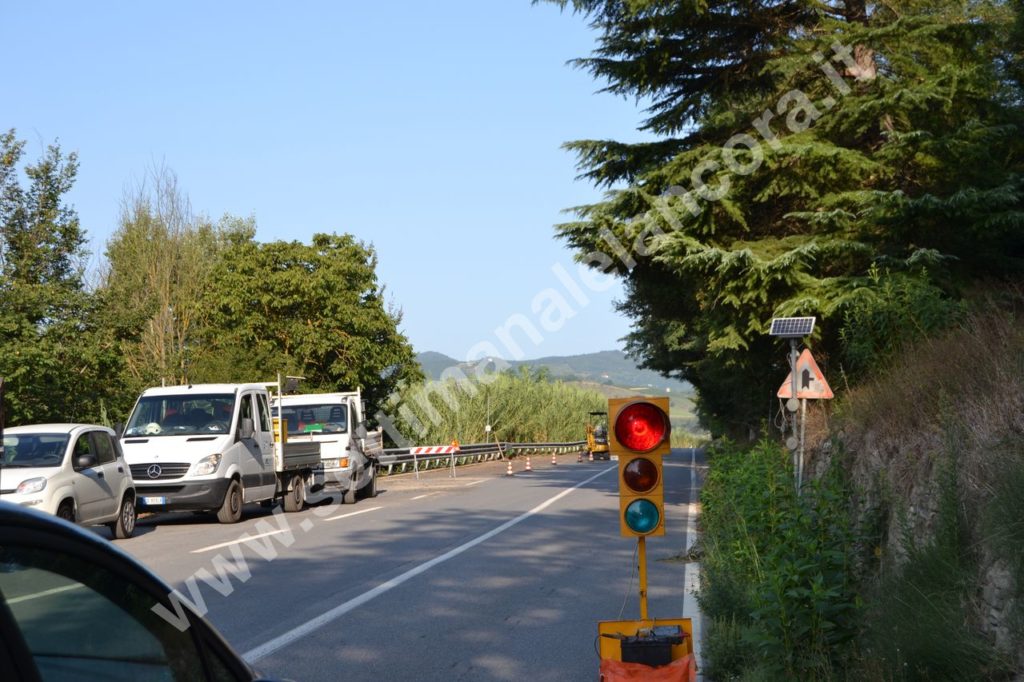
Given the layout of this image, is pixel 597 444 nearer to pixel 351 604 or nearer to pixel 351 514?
pixel 351 514

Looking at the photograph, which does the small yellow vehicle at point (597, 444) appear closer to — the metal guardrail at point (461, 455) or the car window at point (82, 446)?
the metal guardrail at point (461, 455)

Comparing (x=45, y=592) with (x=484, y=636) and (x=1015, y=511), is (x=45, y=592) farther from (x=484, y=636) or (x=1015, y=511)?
(x=484, y=636)

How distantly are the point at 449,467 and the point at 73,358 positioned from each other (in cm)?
2250

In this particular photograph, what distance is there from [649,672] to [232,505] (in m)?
14.3

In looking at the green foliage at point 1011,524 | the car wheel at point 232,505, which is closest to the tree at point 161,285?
the car wheel at point 232,505

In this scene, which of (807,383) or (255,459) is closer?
(807,383)

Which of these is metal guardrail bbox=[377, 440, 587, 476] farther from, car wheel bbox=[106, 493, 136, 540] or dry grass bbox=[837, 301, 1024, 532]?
dry grass bbox=[837, 301, 1024, 532]

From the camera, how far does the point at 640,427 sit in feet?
22.3

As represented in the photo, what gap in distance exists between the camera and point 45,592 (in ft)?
7.11

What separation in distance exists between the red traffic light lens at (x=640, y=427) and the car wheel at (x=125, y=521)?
478 inches

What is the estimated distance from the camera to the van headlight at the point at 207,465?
18.8 m

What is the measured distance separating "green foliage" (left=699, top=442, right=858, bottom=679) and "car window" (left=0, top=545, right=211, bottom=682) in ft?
16.0

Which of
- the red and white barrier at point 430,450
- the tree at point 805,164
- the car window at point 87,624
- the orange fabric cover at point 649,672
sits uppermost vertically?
the tree at point 805,164

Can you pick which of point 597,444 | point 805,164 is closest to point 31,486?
point 805,164
